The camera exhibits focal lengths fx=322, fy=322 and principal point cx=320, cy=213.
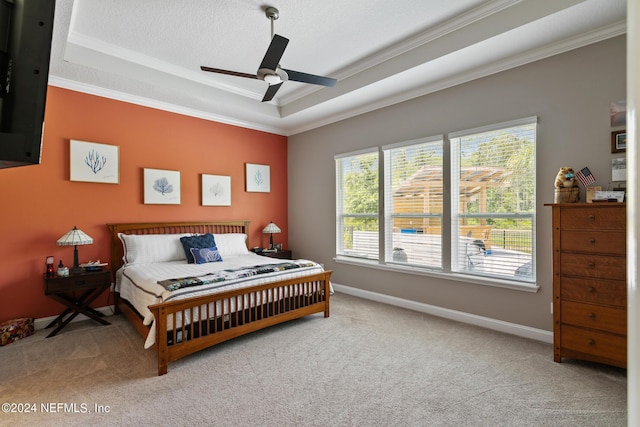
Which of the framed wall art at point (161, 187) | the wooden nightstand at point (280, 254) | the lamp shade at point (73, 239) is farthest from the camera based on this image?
the wooden nightstand at point (280, 254)

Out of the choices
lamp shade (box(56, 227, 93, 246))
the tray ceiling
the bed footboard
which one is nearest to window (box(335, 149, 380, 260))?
the tray ceiling

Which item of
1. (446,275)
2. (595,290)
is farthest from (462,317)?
(595,290)

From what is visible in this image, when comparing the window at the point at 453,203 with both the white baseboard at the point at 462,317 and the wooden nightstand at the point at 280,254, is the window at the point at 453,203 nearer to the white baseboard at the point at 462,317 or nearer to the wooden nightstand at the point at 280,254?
the white baseboard at the point at 462,317

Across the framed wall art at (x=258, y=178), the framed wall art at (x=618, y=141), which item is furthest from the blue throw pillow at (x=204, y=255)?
the framed wall art at (x=618, y=141)

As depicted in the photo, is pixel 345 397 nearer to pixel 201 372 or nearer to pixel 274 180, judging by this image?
pixel 201 372

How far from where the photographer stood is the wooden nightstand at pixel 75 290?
125 inches

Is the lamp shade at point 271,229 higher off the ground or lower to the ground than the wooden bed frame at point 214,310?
higher

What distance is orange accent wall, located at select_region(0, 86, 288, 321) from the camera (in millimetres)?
3350

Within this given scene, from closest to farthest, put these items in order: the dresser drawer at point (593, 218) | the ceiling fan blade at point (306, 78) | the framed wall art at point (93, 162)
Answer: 1. the dresser drawer at point (593, 218)
2. the ceiling fan blade at point (306, 78)
3. the framed wall art at point (93, 162)

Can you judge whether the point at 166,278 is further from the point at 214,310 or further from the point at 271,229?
the point at 271,229

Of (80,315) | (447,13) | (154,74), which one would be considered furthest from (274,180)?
(447,13)

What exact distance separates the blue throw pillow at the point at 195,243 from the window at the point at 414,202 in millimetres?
2331

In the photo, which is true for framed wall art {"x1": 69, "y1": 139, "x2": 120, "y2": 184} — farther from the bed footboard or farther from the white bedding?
the bed footboard

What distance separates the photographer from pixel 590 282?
2.43 meters
